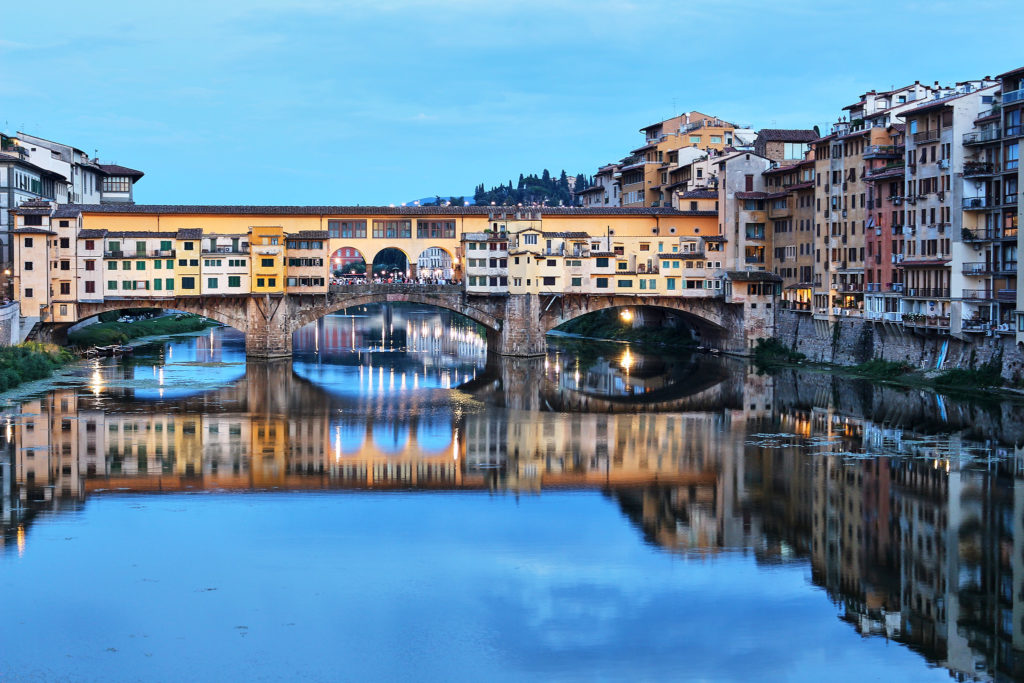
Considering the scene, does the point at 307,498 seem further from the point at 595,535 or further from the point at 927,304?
the point at 927,304

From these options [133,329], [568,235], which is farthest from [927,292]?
[133,329]

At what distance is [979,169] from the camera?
44.2 meters

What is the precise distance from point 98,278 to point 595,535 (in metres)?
38.5

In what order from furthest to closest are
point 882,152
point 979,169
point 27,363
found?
1. point 882,152
2. point 27,363
3. point 979,169

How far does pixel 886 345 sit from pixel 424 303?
21.5 metres

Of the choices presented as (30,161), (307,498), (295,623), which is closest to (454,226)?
(30,161)

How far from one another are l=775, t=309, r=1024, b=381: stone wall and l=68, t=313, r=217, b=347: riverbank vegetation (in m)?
32.8

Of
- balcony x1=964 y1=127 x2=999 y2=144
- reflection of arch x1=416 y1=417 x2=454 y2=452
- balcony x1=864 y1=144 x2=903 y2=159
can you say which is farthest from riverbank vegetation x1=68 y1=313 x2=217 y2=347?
balcony x1=964 y1=127 x2=999 y2=144

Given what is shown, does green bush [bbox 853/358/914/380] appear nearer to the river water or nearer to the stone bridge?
the river water

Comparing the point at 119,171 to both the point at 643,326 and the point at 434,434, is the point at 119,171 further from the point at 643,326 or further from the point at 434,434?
the point at 434,434

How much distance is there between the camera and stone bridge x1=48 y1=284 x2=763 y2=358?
58719 millimetres

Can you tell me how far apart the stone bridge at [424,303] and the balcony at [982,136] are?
1786 cm

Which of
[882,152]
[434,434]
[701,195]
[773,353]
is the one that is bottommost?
[434,434]

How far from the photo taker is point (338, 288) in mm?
59844
